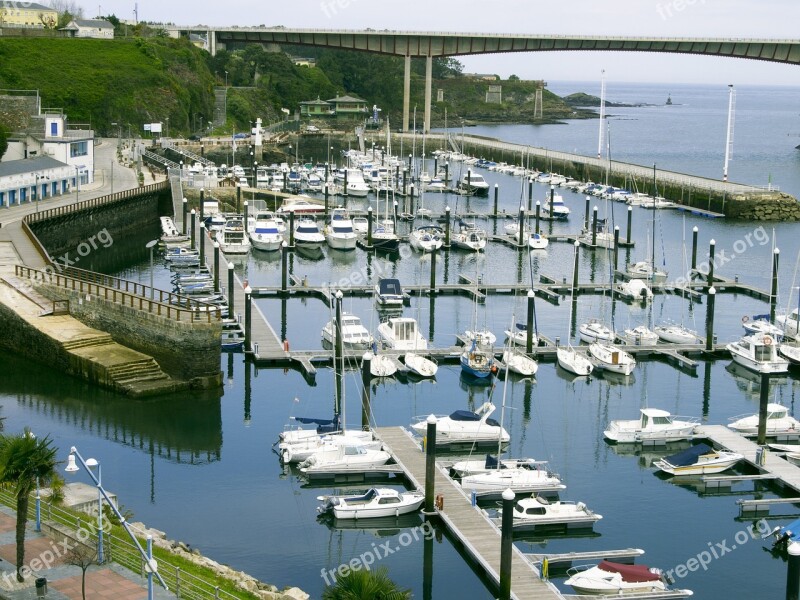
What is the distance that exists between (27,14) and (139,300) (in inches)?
5267

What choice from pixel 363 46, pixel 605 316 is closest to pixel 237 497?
pixel 605 316

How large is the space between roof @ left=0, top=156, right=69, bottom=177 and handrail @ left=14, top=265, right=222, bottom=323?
1080 inches

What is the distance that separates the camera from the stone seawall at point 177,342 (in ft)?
154

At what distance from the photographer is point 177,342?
47.2 m

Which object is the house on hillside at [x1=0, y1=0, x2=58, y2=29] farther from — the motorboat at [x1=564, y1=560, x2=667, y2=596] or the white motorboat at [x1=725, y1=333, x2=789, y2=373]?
the motorboat at [x1=564, y1=560, x2=667, y2=596]

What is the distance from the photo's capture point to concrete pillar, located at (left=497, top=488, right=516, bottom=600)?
1133 inches

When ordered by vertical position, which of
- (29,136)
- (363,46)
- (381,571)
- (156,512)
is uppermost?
(363,46)

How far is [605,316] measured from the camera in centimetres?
6241

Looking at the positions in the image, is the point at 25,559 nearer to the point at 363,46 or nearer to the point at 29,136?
the point at 29,136

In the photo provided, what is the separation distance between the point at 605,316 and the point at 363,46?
124303 mm

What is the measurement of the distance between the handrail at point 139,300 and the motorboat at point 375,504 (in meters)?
13.7

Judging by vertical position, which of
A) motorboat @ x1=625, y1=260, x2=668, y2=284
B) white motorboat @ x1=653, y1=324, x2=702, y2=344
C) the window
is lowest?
white motorboat @ x1=653, y1=324, x2=702, y2=344

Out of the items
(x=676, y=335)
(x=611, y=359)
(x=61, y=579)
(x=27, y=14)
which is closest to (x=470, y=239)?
(x=676, y=335)

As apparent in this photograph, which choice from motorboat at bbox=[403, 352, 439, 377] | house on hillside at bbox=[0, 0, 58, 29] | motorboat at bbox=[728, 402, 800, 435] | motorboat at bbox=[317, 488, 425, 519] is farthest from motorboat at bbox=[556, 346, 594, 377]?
house on hillside at bbox=[0, 0, 58, 29]
